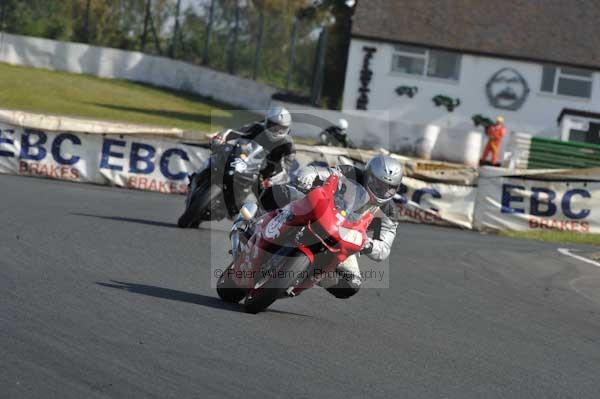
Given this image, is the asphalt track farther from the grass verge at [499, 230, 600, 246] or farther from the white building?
the white building

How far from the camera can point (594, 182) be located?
18.4 m

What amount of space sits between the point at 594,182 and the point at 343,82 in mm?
26139

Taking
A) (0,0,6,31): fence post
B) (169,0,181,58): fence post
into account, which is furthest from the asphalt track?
(0,0,6,31): fence post

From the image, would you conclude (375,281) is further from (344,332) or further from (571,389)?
(571,389)

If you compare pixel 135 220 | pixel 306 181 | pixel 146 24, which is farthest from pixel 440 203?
pixel 146 24

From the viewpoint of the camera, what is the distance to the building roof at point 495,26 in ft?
132

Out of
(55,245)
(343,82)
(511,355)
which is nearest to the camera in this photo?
(511,355)

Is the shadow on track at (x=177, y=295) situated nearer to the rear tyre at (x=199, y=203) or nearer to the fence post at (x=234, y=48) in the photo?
the rear tyre at (x=199, y=203)

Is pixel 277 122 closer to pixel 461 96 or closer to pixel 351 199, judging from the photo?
pixel 351 199

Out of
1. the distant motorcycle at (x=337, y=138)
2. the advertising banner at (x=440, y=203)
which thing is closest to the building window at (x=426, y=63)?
the distant motorcycle at (x=337, y=138)

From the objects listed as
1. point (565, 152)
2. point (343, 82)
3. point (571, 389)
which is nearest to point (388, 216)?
point (571, 389)

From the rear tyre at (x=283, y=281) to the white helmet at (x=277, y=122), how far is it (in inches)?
183

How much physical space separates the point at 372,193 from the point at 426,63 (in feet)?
109

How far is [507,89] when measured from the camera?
40.2 m
